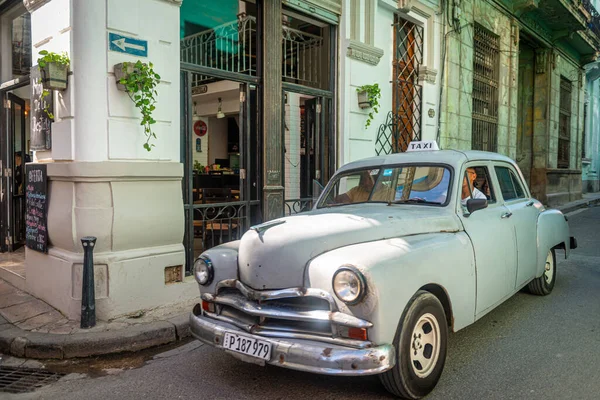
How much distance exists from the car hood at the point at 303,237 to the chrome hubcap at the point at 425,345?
672 mm

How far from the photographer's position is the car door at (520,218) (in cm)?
508

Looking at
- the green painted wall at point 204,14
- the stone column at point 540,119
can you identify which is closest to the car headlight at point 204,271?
the green painted wall at point 204,14

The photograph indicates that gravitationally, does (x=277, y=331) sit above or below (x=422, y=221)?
below

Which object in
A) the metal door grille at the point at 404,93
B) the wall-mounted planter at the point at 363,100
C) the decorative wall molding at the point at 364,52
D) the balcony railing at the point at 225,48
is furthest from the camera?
the metal door grille at the point at 404,93

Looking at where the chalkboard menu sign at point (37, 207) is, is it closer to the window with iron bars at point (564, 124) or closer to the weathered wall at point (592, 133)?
the window with iron bars at point (564, 124)

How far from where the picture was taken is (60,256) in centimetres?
546

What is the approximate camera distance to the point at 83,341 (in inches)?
179

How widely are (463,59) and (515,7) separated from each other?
13.4ft

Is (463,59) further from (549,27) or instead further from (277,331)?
(277,331)

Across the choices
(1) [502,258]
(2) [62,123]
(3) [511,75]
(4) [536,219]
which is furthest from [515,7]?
(2) [62,123]

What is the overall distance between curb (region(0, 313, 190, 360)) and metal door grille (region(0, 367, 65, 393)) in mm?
253

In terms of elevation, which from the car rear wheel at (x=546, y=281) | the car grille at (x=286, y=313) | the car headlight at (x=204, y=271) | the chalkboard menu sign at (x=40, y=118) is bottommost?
the car rear wheel at (x=546, y=281)

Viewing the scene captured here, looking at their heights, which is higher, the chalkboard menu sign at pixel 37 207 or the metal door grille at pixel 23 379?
the chalkboard menu sign at pixel 37 207

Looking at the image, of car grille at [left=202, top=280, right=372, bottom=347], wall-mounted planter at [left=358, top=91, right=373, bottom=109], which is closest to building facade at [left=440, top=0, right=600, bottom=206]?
wall-mounted planter at [left=358, top=91, right=373, bottom=109]
